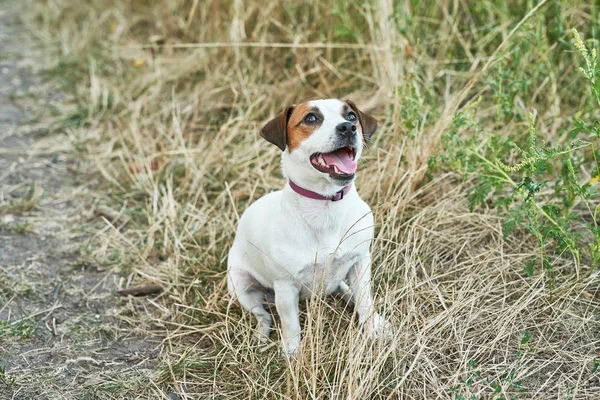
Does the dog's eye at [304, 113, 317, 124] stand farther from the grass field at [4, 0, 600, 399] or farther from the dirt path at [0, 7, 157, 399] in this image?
the dirt path at [0, 7, 157, 399]

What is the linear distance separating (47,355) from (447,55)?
11.0 ft

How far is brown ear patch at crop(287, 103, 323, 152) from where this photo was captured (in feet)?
9.79

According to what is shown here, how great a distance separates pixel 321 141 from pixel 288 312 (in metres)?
0.80

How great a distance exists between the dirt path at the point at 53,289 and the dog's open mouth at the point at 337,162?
48.1 inches

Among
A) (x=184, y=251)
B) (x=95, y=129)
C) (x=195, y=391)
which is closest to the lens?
(x=195, y=391)

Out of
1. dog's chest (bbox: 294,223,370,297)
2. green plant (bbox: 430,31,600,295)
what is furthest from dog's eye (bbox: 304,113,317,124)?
green plant (bbox: 430,31,600,295)

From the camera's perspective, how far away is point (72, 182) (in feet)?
16.1

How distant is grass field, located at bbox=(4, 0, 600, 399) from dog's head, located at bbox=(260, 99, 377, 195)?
0.54 m

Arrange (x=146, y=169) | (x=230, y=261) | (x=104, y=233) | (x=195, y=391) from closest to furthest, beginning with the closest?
(x=195, y=391) < (x=230, y=261) < (x=104, y=233) < (x=146, y=169)

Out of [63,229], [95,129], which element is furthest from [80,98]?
[63,229]

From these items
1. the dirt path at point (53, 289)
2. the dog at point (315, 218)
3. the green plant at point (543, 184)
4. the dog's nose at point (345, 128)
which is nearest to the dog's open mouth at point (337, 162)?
the dog at point (315, 218)

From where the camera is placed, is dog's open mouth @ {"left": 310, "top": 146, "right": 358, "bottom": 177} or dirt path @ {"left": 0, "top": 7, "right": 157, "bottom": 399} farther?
dirt path @ {"left": 0, "top": 7, "right": 157, "bottom": 399}

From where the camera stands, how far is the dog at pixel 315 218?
293cm

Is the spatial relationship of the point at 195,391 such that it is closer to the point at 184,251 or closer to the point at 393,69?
the point at 184,251
